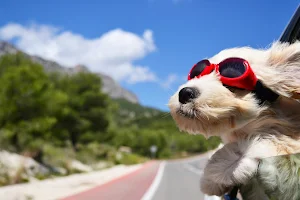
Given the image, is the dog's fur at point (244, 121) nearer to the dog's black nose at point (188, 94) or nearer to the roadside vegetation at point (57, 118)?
the dog's black nose at point (188, 94)

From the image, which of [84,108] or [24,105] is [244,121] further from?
[84,108]

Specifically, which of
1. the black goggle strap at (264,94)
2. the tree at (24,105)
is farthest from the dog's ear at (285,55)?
the tree at (24,105)

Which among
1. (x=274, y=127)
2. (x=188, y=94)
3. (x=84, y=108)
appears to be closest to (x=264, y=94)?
(x=274, y=127)

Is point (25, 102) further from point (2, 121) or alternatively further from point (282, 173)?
point (282, 173)

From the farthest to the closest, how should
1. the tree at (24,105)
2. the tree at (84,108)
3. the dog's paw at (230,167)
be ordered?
the tree at (84,108) → the tree at (24,105) → the dog's paw at (230,167)

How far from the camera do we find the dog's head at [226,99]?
141 cm

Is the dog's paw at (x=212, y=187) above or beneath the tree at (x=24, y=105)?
beneath

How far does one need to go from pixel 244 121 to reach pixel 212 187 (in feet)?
0.81

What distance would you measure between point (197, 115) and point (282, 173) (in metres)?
0.37

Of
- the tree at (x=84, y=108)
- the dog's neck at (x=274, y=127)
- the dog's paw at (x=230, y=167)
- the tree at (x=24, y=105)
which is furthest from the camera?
the tree at (x=84, y=108)

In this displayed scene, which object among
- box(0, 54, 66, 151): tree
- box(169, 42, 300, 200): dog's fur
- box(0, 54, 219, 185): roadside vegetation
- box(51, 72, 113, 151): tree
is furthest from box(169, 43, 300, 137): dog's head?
box(51, 72, 113, 151): tree

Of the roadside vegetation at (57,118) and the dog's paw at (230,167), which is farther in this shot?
the roadside vegetation at (57,118)

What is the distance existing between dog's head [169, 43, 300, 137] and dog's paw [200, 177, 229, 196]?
0.17m

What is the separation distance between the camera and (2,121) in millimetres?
21750
